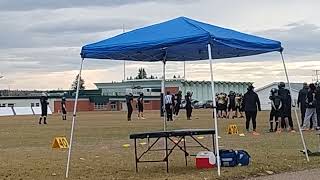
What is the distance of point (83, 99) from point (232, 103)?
74.1m

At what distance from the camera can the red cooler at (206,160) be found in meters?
14.7

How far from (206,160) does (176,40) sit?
2.61 m

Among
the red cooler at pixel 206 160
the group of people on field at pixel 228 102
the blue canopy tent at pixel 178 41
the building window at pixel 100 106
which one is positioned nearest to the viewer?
the blue canopy tent at pixel 178 41

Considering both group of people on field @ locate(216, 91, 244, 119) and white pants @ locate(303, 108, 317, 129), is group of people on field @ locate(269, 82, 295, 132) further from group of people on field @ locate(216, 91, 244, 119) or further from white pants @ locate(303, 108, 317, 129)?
group of people on field @ locate(216, 91, 244, 119)

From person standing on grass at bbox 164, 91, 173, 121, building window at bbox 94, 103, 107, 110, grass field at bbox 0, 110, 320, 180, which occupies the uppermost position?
building window at bbox 94, 103, 107, 110

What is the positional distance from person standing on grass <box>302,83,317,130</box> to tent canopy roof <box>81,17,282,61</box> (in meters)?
12.5

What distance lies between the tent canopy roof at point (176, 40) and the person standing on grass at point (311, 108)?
12450mm

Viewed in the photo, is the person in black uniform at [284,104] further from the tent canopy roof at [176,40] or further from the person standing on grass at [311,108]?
the tent canopy roof at [176,40]

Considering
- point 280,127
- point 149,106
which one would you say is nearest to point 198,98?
point 149,106

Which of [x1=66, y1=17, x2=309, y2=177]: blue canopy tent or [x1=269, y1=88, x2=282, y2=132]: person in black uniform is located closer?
[x1=66, y1=17, x2=309, y2=177]: blue canopy tent

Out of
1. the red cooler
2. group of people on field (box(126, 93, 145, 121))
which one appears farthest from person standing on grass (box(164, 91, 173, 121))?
the red cooler

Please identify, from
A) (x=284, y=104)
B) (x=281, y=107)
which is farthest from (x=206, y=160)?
(x=281, y=107)

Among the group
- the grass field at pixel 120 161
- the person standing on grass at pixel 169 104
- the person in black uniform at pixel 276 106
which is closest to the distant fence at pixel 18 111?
the person standing on grass at pixel 169 104

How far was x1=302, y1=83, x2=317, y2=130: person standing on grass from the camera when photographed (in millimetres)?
27859
